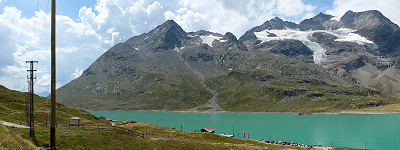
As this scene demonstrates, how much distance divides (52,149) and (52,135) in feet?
4.41

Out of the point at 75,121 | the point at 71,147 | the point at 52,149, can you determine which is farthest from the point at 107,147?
the point at 75,121

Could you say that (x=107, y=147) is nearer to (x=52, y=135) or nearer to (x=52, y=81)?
(x=52, y=135)

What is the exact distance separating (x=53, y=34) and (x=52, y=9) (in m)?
2.38

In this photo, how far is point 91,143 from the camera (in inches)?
1337

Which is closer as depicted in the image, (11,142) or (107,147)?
(11,142)

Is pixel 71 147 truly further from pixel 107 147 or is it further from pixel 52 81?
pixel 52 81

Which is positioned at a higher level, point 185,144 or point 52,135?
point 52,135

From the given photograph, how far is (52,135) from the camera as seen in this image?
2266 centimetres

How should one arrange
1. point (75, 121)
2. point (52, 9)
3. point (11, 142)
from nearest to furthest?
1. point (11, 142)
2. point (52, 9)
3. point (75, 121)

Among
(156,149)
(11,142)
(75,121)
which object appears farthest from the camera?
(75,121)

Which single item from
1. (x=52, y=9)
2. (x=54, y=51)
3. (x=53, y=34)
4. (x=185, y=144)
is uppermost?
(x=52, y=9)

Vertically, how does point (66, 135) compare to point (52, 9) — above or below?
below

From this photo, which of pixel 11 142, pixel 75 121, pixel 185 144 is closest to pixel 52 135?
pixel 11 142

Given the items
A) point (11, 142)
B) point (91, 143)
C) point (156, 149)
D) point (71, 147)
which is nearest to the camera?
point (11, 142)
